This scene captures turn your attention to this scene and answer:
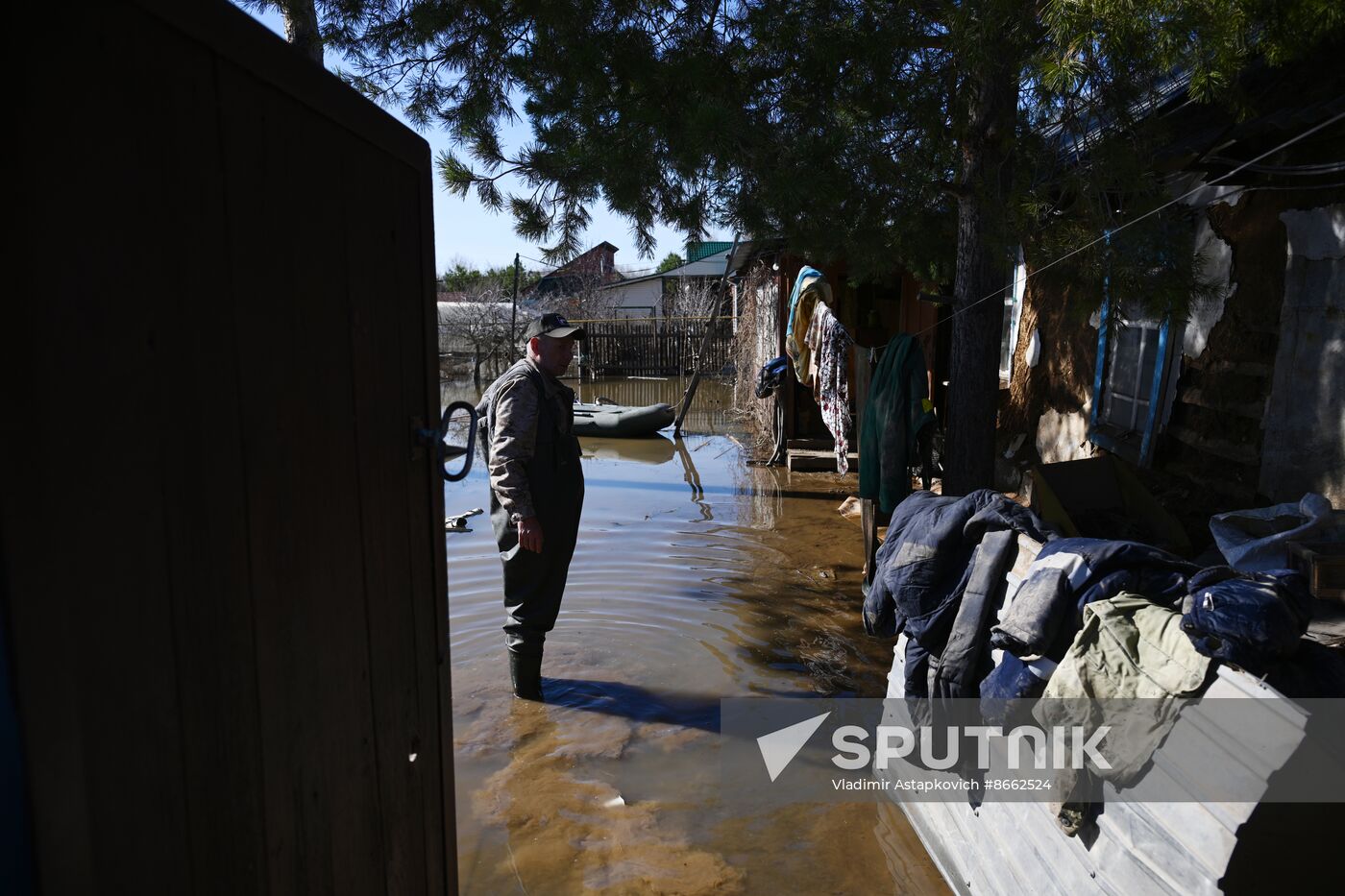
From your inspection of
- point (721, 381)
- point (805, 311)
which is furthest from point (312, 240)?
point (721, 381)

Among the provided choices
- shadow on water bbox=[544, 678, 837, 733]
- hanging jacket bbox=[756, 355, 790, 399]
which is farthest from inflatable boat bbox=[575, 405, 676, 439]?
shadow on water bbox=[544, 678, 837, 733]

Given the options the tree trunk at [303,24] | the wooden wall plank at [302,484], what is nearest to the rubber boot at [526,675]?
the wooden wall plank at [302,484]

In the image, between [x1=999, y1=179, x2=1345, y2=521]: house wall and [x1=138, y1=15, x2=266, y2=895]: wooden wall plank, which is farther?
[x1=999, y1=179, x2=1345, y2=521]: house wall

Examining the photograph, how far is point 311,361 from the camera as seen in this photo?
1.44 metres

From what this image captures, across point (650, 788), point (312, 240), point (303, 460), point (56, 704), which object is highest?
point (312, 240)

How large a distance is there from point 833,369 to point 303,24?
4.66 meters

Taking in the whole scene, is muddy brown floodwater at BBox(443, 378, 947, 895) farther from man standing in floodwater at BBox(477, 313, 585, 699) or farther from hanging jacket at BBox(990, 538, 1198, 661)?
hanging jacket at BBox(990, 538, 1198, 661)

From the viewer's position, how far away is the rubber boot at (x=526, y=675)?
4.43 meters

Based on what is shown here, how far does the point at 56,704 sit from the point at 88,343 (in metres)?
0.39

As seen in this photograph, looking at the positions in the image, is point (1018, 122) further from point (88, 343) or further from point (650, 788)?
point (88, 343)

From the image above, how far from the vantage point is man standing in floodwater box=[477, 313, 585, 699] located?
13.5ft

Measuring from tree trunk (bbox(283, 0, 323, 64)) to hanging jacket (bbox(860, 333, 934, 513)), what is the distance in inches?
162

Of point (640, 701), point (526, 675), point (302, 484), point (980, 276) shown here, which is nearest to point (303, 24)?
point (526, 675)

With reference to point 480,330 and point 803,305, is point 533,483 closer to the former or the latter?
point 803,305
